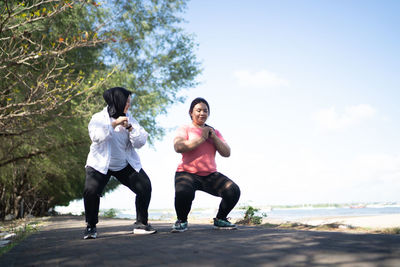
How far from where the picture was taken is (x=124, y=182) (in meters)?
6.15

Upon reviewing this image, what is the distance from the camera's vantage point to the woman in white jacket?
5.75 m

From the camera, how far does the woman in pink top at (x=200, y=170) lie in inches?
241

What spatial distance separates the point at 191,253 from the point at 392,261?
176 cm

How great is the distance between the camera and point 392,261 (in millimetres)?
3248

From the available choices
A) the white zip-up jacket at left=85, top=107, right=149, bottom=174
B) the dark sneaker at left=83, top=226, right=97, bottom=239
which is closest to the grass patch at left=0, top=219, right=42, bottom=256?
the dark sneaker at left=83, top=226, right=97, bottom=239

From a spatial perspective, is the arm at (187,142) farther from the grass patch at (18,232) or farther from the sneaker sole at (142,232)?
the grass patch at (18,232)

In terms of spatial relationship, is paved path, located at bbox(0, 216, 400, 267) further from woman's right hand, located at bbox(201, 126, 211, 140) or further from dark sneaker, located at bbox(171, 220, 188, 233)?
woman's right hand, located at bbox(201, 126, 211, 140)

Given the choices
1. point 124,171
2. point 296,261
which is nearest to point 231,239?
point 296,261

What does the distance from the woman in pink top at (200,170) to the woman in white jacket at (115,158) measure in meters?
0.52

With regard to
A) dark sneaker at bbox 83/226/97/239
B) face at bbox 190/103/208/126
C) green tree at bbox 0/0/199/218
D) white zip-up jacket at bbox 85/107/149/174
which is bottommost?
dark sneaker at bbox 83/226/97/239

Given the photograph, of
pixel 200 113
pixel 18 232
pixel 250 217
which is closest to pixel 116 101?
pixel 200 113

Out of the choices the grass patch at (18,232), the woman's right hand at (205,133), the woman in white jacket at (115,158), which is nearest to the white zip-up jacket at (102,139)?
the woman in white jacket at (115,158)

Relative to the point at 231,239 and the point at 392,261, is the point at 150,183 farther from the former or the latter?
the point at 392,261

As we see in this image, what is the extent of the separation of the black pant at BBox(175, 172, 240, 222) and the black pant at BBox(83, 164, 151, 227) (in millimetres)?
471
